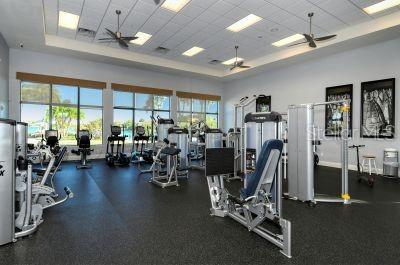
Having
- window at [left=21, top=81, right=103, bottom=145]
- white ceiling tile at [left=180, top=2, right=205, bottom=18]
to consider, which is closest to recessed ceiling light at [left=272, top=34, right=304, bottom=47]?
white ceiling tile at [left=180, top=2, right=205, bottom=18]

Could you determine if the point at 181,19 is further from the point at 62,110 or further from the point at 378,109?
the point at 378,109

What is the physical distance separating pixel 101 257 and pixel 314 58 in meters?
8.54

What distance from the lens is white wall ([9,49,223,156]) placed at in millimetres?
7574

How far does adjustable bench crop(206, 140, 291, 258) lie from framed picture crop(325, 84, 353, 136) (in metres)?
5.48

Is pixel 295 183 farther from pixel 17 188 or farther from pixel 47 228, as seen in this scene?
pixel 17 188

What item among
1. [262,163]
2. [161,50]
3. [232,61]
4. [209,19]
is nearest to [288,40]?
[232,61]

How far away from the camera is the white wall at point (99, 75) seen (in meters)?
7.57

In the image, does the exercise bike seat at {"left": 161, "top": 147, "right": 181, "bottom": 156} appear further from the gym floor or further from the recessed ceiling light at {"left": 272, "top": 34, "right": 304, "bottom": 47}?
the recessed ceiling light at {"left": 272, "top": 34, "right": 304, "bottom": 47}

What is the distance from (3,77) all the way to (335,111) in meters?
9.92

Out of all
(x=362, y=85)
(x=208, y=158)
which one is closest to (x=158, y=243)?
(x=208, y=158)

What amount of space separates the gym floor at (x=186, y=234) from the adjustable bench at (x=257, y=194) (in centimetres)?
11

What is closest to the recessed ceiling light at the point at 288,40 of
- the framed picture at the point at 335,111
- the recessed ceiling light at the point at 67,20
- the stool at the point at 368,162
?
the framed picture at the point at 335,111

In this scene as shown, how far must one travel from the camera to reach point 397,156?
6.05 m

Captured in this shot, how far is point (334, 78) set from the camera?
761 cm
